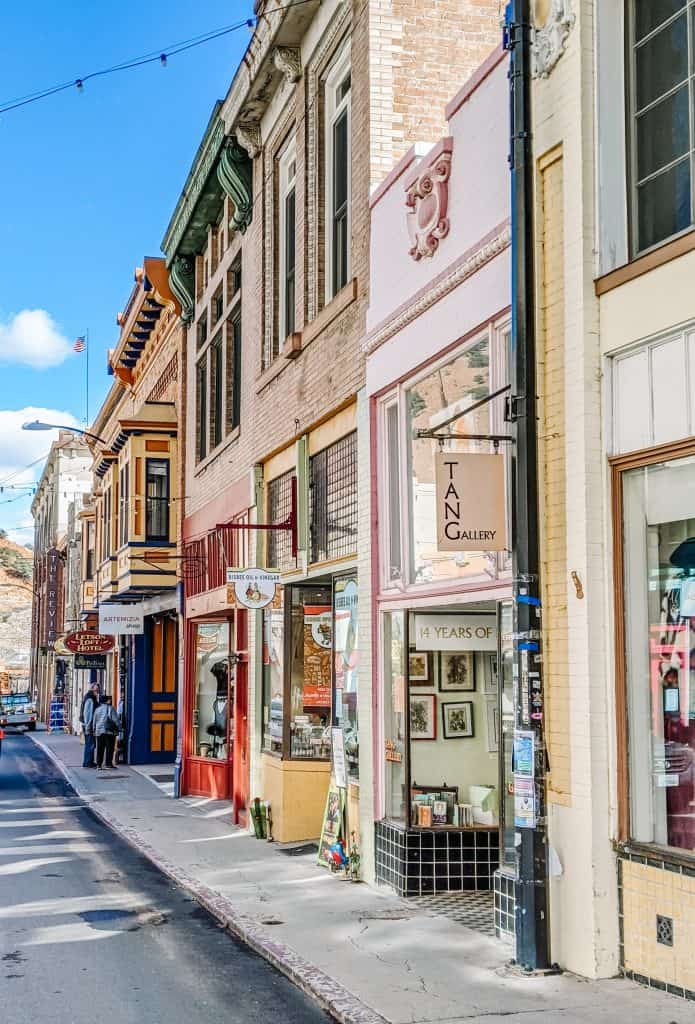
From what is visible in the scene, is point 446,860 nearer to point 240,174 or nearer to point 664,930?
point 664,930

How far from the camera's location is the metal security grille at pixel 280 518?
630 inches

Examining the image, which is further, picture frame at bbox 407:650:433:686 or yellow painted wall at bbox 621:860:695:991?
picture frame at bbox 407:650:433:686

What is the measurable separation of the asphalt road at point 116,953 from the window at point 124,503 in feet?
44.9

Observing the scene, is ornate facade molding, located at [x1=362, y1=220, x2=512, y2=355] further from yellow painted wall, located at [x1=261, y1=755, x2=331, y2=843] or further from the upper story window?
the upper story window

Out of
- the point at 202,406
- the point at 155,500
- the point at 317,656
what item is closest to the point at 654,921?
the point at 317,656

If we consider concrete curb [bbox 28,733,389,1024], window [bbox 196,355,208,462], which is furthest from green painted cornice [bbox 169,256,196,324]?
concrete curb [bbox 28,733,389,1024]

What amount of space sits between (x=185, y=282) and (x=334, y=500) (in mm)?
10715

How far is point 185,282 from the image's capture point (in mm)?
23531

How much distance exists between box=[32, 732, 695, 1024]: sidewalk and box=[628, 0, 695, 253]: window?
4847 millimetres

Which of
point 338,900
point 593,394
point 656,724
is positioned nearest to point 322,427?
Result: point 338,900

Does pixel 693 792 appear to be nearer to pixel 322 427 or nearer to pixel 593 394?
pixel 593 394

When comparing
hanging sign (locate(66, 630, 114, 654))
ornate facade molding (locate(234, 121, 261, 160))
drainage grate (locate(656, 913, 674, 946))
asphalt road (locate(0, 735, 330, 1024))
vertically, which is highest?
ornate facade molding (locate(234, 121, 261, 160))

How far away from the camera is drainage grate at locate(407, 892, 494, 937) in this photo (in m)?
9.91

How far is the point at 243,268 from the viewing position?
61.1ft
